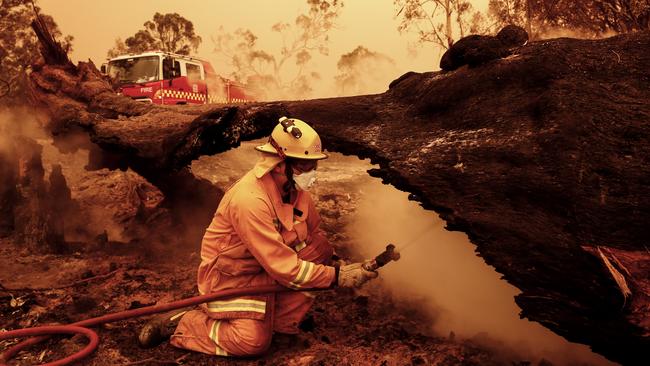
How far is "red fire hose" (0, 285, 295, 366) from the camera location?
313 cm

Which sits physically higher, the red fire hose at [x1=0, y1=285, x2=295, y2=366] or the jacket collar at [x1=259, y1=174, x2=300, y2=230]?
the jacket collar at [x1=259, y1=174, x2=300, y2=230]

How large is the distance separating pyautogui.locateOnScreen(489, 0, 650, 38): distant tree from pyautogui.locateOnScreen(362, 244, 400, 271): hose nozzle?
25.7ft

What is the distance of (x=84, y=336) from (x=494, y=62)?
3831 millimetres

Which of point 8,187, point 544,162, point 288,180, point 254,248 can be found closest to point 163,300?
point 254,248

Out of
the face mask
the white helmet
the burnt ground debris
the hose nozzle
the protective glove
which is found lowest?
the burnt ground debris

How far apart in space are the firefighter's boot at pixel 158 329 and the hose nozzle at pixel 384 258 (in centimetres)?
155

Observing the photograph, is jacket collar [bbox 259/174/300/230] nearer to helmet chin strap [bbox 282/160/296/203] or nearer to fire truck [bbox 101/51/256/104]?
helmet chin strap [bbox 282/160/296/203]

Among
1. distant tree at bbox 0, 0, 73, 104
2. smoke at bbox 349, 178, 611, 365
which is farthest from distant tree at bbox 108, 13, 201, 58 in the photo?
smoke at bbox 349, 178, 611, 365

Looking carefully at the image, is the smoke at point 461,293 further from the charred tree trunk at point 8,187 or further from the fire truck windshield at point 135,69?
the fire truck windshield at point 135,69

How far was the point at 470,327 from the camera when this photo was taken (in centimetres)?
373

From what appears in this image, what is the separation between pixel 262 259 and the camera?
299 cm

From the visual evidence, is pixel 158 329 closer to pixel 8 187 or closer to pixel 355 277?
pixel 355 277

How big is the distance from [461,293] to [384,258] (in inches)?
47.0

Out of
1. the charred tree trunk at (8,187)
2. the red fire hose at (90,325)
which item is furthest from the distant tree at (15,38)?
the red fire hose at (90,325)
